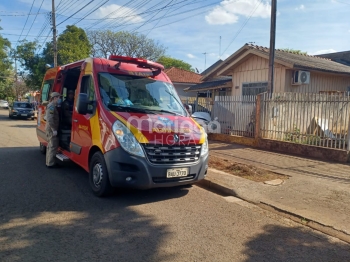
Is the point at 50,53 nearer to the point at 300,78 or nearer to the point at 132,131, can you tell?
the point at 300,78

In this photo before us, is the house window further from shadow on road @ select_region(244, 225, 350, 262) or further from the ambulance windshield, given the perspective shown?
shadow on road @ select_region(244, 225, 350, 262)

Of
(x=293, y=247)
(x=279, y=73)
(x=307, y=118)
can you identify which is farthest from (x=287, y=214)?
(x=279, y=73)

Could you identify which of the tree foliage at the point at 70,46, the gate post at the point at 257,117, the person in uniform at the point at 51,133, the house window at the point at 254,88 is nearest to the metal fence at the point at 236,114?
the gate post at the point at 257,117

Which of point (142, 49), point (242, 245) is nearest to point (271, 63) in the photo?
point (242, 245)

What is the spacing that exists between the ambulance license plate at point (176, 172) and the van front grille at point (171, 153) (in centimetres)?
13

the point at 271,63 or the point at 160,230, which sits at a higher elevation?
the point at 271,63

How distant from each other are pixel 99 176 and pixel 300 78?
36.8 feet

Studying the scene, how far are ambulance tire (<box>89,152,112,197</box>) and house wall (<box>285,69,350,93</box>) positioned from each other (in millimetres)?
10941

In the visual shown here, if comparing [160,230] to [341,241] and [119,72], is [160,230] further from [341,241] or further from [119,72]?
[119,72]

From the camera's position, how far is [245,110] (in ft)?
36.0

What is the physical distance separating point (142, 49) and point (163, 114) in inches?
1371

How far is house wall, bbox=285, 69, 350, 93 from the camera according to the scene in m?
13.5

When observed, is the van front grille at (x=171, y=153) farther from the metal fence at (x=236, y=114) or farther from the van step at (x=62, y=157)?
the metal fence at (x=236, y=114)

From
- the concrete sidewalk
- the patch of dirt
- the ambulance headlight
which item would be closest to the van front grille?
the ambulance headlight
